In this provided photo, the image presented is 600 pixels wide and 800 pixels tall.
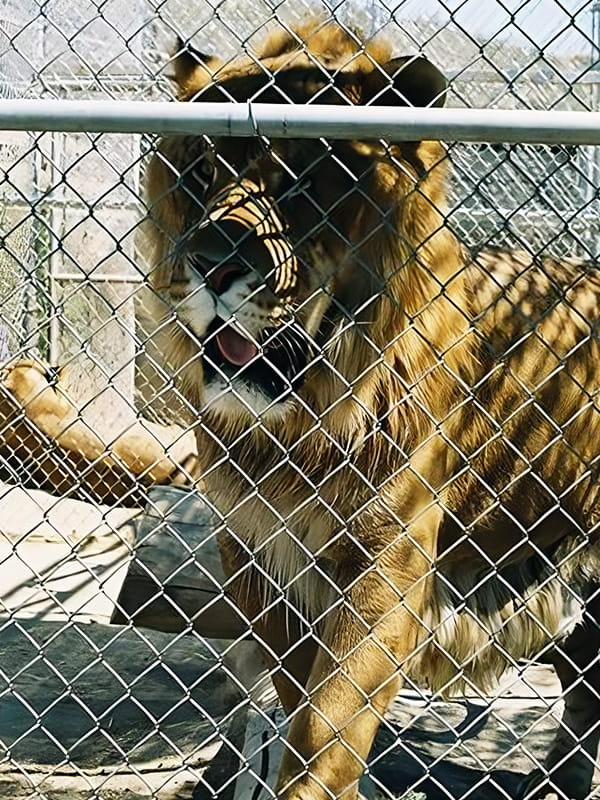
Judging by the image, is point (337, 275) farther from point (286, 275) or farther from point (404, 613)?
point (404, 613)

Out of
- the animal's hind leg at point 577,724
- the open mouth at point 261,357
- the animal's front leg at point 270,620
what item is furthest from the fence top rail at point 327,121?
the animal's hind leg at point 577,724

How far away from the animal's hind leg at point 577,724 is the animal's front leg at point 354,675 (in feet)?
2.93

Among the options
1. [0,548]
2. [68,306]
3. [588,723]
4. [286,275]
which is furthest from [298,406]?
[68,306]

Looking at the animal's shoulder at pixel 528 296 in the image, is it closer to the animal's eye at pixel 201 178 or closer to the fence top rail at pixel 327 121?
the animal's eye at pixel 201 178

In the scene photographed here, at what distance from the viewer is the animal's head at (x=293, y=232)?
258 centimetres

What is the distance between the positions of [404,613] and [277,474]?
54cm

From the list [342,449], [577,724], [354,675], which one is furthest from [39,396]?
[342,449]

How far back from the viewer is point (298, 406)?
9.72 ft

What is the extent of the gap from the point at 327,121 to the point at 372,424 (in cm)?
112

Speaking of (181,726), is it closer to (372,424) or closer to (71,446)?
(372,424)

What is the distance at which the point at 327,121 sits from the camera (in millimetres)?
1990

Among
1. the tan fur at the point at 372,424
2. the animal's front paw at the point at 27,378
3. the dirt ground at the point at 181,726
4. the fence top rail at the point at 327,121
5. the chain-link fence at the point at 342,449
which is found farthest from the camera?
the animal's front paw at the point at 27,378

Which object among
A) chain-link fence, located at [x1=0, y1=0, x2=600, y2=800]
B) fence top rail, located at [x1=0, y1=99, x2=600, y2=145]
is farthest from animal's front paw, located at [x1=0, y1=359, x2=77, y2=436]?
fence top rail, located at [x1=0, y1=99, x2=600, y2=145]

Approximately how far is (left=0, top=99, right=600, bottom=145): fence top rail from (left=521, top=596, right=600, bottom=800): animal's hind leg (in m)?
2.03
